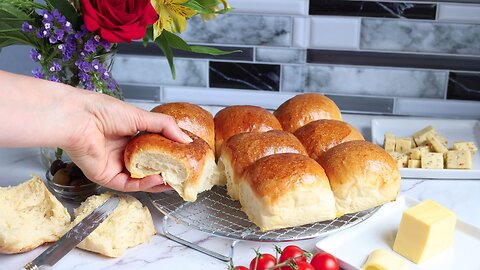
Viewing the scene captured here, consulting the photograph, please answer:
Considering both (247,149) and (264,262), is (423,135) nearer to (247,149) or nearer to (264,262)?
(247,149)

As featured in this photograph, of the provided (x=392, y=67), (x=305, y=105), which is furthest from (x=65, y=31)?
(x=392, y=67)

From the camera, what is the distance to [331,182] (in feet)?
3.83

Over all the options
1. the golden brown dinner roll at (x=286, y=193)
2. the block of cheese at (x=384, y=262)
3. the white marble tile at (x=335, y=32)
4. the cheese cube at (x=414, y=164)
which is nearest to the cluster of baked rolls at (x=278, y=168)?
the golden brown dinner roll at (x=286, y=193)

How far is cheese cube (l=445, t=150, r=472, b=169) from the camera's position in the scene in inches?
56.9

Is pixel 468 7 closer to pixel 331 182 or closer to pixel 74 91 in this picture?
pixel 331 182

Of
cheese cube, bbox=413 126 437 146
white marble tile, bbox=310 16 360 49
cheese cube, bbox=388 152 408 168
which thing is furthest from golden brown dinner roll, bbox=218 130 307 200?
white marble tile, bbox=310 16 360 49

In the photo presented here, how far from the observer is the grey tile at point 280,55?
1.96 m

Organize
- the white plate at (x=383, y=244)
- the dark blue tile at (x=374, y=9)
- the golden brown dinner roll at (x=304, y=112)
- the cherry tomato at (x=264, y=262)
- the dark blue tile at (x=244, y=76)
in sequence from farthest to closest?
the dark blue tile at (x=244, y=76) → the dark blue tile at (x=374, y=9) → the golden brown dinner roll at (x=304, y=112) → the white plate at (x=383, y=244) → the cherry tomato at (x=264, y=262)

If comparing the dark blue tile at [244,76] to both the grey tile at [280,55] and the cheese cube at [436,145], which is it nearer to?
the grey tile at [280,55]

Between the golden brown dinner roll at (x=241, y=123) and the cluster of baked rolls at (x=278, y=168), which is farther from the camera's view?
the golden brown dinner roll at (x=241, y=123)

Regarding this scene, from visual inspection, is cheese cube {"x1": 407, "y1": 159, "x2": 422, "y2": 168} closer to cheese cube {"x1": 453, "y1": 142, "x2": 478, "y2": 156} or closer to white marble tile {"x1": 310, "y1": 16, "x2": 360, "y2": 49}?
cheese cube {"x1": 453, "y1": 142, "x2": 478, "y2": 156}

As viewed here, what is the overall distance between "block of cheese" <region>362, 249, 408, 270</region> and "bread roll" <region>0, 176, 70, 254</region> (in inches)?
20.6

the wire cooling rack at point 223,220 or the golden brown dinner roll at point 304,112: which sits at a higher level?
the golden brown dinner roll at point 304,112

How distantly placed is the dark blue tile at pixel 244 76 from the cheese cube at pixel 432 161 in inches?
26.1
